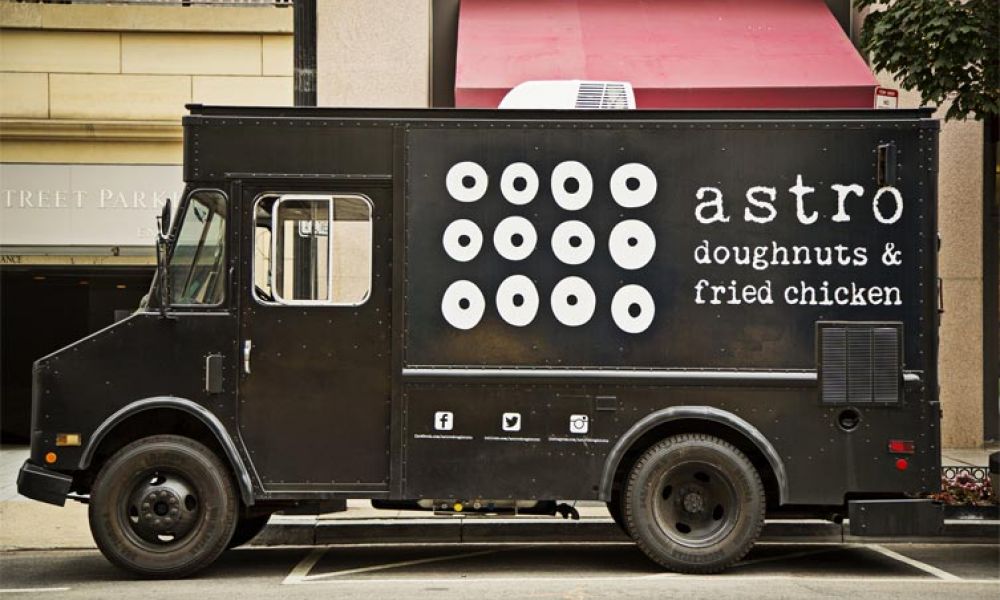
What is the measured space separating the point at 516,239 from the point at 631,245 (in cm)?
78

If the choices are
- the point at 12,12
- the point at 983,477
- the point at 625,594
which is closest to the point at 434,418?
the point at 625,594

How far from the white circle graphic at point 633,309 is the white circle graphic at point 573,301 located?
0.53 ft

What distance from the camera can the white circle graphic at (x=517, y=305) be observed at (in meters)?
7.95

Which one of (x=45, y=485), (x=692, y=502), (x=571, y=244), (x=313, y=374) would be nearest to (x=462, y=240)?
(x=571, y=244)

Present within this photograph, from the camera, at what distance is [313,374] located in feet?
26.0

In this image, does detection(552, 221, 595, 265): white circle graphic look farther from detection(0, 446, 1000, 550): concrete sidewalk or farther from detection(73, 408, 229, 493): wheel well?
detection(73, 408, 229, 493): wheel well

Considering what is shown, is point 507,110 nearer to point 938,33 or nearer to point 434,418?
point 434,418

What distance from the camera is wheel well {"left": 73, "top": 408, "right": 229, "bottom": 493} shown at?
8031 mm

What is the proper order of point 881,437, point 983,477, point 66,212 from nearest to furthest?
point 881,437, point 983,477, point 66,212

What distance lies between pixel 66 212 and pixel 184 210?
703 cm

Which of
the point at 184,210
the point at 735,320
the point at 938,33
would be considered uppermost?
the point at 938,33

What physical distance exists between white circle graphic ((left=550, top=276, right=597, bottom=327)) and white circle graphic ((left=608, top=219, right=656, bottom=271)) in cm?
29

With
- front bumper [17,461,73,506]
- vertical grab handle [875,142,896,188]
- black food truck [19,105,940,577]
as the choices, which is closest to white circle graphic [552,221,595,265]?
black food truck [19,105,940,577]

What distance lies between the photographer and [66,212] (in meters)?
14.3
